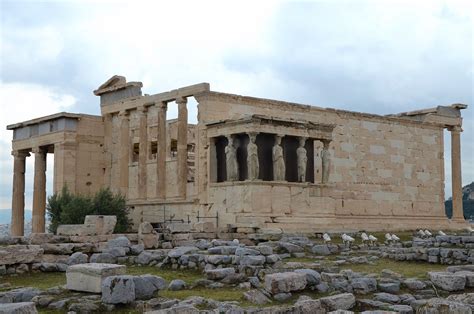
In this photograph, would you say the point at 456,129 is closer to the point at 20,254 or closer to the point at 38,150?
the point at 38,150

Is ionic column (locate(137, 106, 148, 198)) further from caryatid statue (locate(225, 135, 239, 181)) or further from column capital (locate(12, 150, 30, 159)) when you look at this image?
column capital (locate(12, 150, 30, 159))

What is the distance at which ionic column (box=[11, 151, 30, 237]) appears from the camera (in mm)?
30359

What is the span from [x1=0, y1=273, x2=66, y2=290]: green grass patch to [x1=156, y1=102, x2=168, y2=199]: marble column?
13935mm

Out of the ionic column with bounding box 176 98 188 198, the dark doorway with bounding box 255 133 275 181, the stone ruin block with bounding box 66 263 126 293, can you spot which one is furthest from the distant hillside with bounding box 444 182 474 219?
the stone ruin block with bounding box 66 263 126 293

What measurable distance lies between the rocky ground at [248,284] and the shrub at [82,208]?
1070 cm

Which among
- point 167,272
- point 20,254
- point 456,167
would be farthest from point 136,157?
point 167,272

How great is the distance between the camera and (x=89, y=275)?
356 inches

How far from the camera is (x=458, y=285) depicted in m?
9.88

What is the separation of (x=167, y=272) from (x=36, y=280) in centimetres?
221

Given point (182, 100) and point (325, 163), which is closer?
point (325, 163)

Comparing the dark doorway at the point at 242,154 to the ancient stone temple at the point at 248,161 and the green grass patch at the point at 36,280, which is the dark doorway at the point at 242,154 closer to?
the ancient stone temple at the point at 248,161

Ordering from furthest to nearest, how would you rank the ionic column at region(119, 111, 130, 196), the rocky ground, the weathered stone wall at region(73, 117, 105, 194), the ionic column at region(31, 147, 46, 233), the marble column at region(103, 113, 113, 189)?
the ionic column at region(31, 147, 46, 233) → the marble column at region(103, 113, 113, 189) → the weathered stone wall at region(73, 117, 105, 194) → the ionic column at region(119, 111, 130, 196) → the rocky ground

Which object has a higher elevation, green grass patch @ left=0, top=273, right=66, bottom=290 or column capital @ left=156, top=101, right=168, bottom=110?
column capital @ left=156, top=101, right=168, bottom=110

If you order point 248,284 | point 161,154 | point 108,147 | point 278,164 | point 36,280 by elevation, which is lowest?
point 36,280
